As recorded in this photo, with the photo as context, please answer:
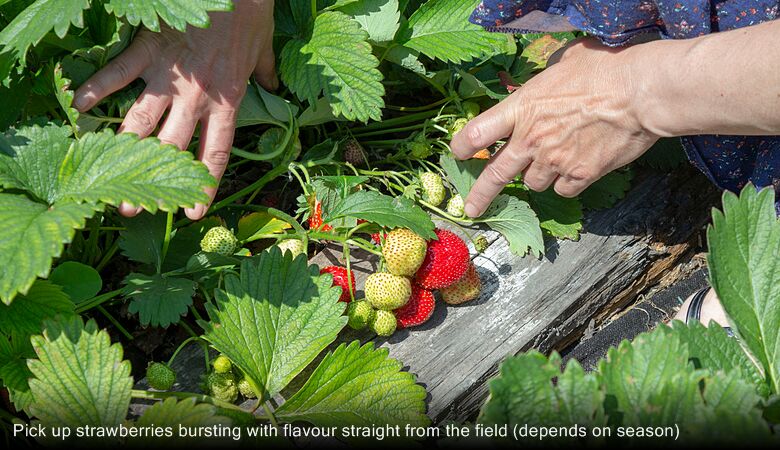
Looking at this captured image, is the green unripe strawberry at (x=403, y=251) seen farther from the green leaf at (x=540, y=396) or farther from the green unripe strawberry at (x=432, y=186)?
the green leaf at (x=540, y=396)

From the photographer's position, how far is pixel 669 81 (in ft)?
3.67

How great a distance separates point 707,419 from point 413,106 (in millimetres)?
1108

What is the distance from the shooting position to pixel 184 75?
1.21 metres

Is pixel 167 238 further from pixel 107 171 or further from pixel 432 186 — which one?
pixel 432 186

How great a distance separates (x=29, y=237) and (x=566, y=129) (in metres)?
0.83

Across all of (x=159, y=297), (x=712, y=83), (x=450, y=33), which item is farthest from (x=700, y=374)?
(x=450, y=33)

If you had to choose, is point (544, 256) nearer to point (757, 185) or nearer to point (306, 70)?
point (757, 185)

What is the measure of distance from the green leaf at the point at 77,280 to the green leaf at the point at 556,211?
2.61 feet

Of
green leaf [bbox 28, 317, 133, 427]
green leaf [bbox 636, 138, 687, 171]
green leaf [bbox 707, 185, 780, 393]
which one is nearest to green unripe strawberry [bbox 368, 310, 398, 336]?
green leaf [bbox 28, 317, 133, 427]

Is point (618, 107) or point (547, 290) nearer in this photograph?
point (618, 107)

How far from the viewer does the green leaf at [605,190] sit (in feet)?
5.10

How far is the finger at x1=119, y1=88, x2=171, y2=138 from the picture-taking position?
46.9 inches

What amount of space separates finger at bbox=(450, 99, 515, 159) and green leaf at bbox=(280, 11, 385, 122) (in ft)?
0.52

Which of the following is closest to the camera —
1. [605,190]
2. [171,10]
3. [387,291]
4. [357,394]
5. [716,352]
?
[716,352]
